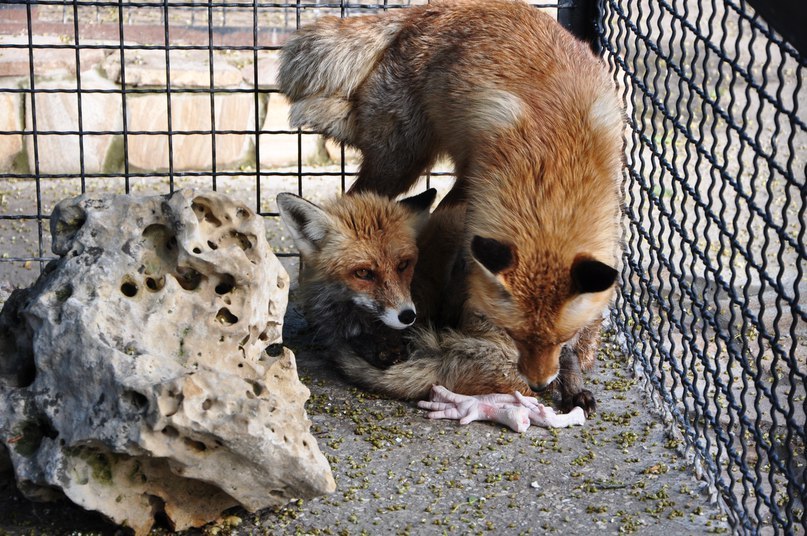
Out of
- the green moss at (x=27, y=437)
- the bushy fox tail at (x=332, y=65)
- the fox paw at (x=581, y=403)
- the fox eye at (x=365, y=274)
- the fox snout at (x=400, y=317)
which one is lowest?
the fox paw at (x=581, y=403)

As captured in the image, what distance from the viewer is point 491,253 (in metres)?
3.40

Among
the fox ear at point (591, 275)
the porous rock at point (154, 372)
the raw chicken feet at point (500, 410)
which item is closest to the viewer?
the porous rock at point (154, 372)

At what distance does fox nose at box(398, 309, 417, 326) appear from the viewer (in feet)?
13.0

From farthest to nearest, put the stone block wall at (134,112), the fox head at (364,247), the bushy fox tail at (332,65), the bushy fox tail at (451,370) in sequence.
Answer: the stone block wall at (134,112)
the bushy fox tail at (332,65)
the fox head at (364,247)
the bushy fox tail at (451,370)

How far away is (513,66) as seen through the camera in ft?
13.4

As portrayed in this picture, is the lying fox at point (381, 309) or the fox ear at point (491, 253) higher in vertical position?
the fox ear at point (491, 253)

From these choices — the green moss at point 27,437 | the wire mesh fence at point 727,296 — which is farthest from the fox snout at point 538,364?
Result: the green moss at point 27,437

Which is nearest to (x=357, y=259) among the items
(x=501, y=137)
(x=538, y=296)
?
(x=501, y=137)

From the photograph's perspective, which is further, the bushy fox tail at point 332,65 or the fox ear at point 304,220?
the bushy fox tail at point 332,65

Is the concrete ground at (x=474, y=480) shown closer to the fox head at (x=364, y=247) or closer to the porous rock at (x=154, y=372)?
the porous rock at (x=154, y=372)

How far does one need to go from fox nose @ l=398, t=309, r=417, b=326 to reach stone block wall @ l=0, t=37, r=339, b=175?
3.33 meters

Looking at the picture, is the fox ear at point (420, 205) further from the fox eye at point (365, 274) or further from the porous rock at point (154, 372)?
the porous rock at point (154, 372)

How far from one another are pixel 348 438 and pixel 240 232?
954 mm

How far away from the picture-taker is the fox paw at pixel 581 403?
398cm
